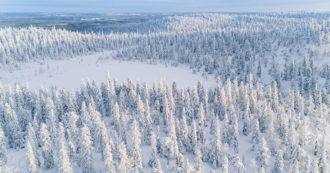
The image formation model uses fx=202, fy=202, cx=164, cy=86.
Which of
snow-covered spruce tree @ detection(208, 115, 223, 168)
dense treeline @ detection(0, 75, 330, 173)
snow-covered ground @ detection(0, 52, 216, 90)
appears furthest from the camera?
snow-covered ground @ detection(0, 52, 216, 90)

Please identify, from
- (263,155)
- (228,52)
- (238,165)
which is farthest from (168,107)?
(228,52)

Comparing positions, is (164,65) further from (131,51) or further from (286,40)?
(286,40)

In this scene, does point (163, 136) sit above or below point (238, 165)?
below

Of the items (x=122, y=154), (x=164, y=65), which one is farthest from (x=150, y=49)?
(x=122, y=154)

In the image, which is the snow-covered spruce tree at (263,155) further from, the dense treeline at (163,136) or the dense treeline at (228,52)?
the dense treeline at (228,52)

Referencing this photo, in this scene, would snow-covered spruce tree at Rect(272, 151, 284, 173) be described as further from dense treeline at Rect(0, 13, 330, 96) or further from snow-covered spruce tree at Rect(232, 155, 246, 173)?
dense treeline at Rect(0, 13, 330, 96)

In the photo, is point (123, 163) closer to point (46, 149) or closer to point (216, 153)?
point (46, 149)

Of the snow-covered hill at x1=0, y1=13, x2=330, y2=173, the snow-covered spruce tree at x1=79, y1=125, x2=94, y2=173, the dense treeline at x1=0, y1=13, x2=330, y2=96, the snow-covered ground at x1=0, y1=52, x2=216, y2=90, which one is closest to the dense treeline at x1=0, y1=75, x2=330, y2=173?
the snow-covered spruce tree at x1=79, y1=125, x2=94, y2=173
